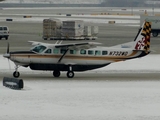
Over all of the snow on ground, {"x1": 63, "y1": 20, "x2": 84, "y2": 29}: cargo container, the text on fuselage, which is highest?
the text on fuselage

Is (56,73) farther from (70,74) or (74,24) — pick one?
(74,24)

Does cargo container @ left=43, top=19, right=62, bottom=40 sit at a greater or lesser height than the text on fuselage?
lesser

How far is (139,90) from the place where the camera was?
30453 millimetres

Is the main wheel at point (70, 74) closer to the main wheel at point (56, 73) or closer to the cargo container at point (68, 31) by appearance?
the main wheel at point (56, 73)

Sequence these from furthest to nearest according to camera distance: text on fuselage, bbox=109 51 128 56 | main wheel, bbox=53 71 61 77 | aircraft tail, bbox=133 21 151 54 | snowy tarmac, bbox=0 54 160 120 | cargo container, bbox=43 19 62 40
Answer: cargo container, bbox=43 19 62 40, main wheel, bbox=53 71 61 77, aircraft tail, bbox=133 21 151 54, text on fuselage, bbox=109 51 128 56, snowy tarmac, bbox=0 54 160 120

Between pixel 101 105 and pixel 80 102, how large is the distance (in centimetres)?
109

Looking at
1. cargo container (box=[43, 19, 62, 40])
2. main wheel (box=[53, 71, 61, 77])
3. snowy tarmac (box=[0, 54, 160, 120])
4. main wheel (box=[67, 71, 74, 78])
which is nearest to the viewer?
snowy tarmac (box=[0, 54, 160, 120])

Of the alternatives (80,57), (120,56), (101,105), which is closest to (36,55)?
(80,57)

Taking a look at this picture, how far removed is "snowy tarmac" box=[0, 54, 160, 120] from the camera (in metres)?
23.7

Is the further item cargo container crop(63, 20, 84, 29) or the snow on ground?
cargo container crop(63, 20, 84, 29)

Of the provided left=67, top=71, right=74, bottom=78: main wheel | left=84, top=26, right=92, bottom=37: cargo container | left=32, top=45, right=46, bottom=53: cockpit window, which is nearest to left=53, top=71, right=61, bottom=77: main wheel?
left=67, top=71, right=74, bottom=78: main wheel

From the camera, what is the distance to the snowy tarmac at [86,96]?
23688mm

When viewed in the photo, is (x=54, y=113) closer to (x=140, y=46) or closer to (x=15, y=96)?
(x=15, y=96)

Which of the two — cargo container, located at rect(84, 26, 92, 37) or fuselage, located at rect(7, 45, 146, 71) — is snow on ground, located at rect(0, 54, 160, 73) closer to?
fuselage, located at rect(7, 45, 146, 71)
